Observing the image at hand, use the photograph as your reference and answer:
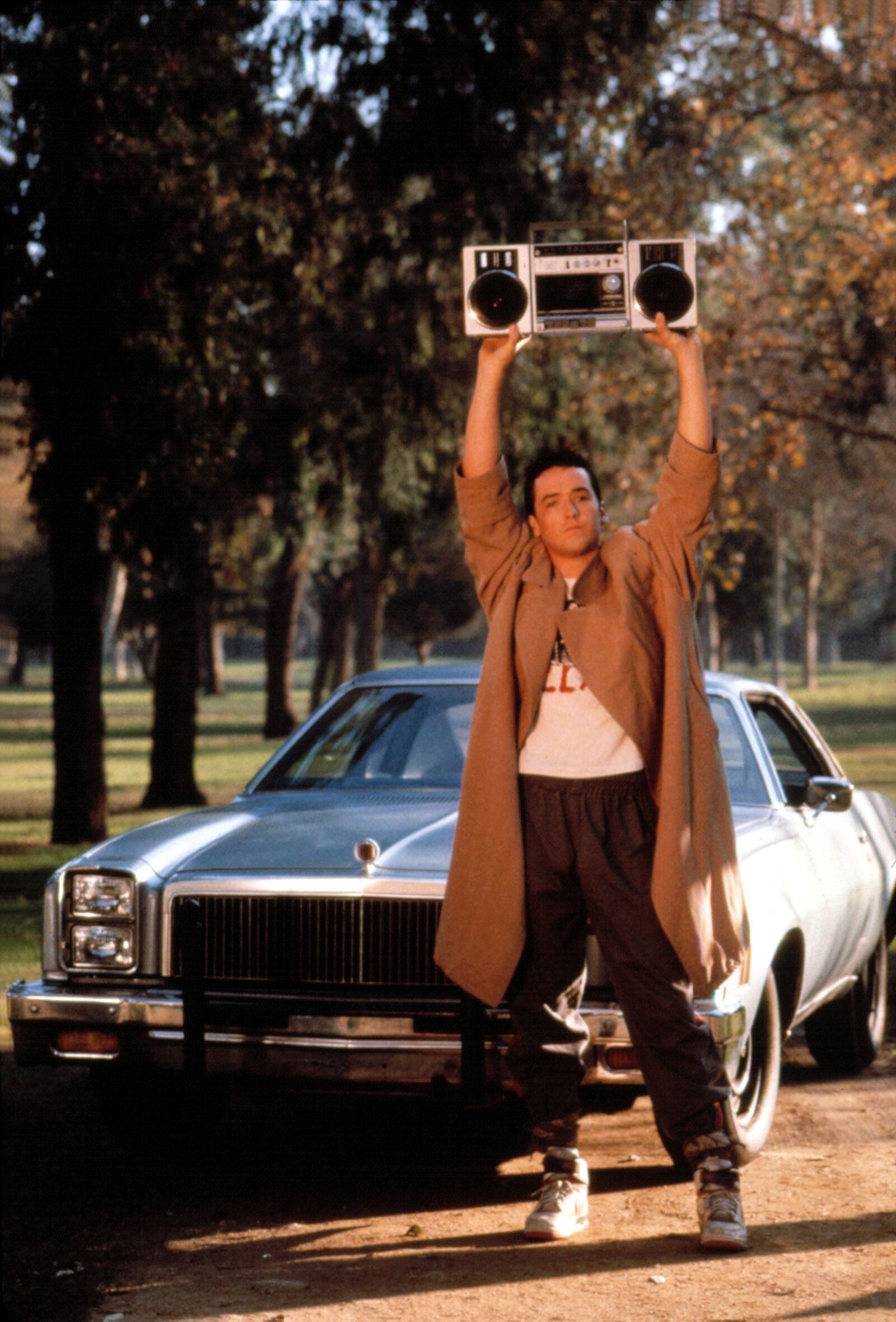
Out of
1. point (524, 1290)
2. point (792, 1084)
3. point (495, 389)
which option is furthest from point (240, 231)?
point (524, 1290)

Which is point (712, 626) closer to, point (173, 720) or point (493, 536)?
point (173, 720)

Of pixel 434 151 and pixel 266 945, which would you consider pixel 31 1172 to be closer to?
pixel 266 945

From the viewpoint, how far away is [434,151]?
49.6 feet

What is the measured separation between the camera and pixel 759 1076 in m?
5.76

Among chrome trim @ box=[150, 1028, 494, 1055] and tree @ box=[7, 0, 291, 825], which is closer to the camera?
chrome trim @ box=[150, 1028, 494, 1055]

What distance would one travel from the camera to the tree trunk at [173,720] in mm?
20422

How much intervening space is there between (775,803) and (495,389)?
221cm

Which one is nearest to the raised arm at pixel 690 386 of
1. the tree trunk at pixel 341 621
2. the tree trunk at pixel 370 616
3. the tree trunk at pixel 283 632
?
the tree trunk at pixel 283 632

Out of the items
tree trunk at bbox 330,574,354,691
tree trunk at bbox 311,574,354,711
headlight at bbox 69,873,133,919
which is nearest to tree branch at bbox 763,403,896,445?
headlight at bbox 69,873,133,919

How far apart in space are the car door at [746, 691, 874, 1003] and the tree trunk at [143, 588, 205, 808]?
13.2 metres

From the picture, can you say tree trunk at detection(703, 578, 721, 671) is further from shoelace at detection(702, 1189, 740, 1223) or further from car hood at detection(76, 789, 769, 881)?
shoelace at detection(702, 1189, 740, 1223)

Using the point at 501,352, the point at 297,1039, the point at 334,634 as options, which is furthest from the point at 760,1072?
the point at 334,634

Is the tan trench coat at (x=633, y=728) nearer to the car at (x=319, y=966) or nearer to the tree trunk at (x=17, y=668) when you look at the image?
the car at (x=319, y=966)

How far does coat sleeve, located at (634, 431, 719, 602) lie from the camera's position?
15.5ft
